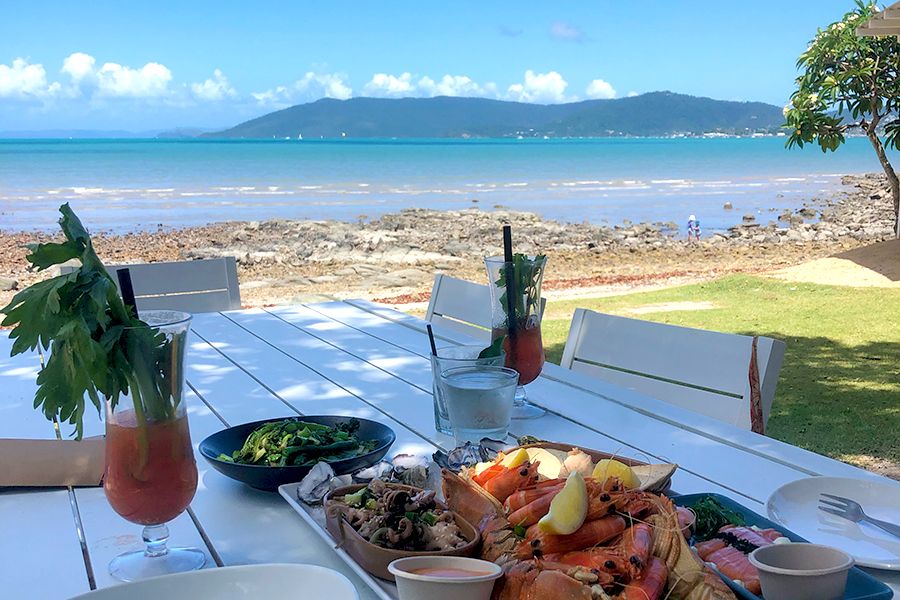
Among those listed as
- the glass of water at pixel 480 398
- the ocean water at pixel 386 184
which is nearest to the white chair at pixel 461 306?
the glass of water at pixel 480 398

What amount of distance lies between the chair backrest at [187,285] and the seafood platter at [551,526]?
2.28 m

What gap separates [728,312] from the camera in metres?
6.95

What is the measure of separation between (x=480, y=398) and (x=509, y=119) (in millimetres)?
69116

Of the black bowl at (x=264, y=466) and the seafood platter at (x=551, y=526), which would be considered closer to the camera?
the seafood platter at (x=551, y=526)

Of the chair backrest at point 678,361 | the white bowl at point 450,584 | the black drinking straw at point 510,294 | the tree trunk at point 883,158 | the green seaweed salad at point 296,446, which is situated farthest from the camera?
the tree trunk at point 883,158

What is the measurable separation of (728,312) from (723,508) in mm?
6128

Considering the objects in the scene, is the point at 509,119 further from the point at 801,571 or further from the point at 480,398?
the point at 801,571

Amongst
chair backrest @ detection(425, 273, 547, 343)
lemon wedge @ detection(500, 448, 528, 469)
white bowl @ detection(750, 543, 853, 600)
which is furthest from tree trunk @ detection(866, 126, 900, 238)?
white bowl @ detection(750, 543, 853, 600)

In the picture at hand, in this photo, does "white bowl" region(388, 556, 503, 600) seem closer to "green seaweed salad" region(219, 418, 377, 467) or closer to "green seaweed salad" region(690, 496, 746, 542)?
"green seaweed salad" region(690, 496, 746, 542)

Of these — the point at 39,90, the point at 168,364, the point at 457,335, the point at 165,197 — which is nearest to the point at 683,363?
the point at 457,335

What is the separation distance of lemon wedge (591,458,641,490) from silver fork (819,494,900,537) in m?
0.33

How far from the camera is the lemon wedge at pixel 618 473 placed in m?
1.03

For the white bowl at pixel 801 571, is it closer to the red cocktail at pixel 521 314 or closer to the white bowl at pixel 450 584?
the white bowl at pixel 450 584

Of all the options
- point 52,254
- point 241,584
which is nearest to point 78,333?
point 52,254
